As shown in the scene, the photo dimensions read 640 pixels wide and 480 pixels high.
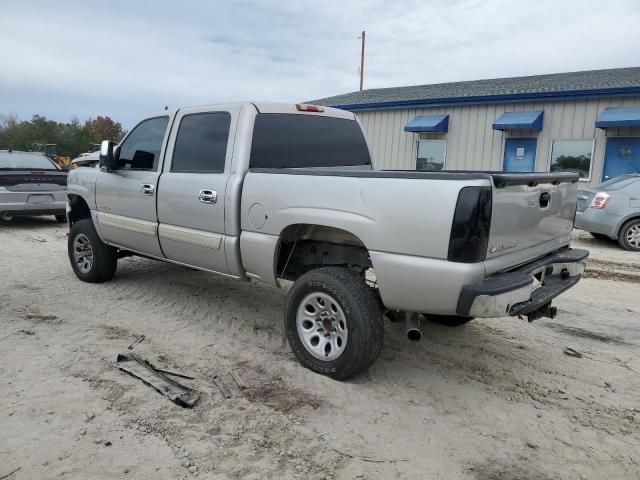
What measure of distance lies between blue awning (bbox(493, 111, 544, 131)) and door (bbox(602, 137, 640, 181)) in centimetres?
185

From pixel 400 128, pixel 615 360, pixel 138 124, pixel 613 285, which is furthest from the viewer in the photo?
pixel 400 128

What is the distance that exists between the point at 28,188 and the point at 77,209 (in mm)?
4811

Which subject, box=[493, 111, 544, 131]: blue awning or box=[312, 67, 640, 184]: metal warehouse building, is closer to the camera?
box=[312, 67, 640, 184]: metal warehouse building

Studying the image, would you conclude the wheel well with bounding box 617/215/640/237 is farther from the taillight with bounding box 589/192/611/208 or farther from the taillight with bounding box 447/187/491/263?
the taillight with bounding box 447/187/491/263

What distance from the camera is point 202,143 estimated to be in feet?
15.1

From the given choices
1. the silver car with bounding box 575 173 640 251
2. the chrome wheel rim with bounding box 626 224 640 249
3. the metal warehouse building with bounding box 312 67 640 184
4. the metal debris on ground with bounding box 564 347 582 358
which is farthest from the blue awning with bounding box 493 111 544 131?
the metal debris on ground with bounding box 564 347 582 358

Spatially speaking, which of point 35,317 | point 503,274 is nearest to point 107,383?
point 35,317

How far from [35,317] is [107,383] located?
187 cm

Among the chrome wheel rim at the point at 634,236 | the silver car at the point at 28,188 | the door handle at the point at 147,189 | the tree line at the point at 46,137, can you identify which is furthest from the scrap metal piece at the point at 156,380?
the tree line at the point at 46,137

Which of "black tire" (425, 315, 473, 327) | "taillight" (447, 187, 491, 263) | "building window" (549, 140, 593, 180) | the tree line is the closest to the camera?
"taillight" (447, 187, 491, 263)

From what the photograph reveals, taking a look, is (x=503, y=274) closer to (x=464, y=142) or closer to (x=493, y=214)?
(x=493, y=214)

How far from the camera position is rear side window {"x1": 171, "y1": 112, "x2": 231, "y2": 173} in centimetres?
441

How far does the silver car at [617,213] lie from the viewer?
9234 mm

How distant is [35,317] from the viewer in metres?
4.93
